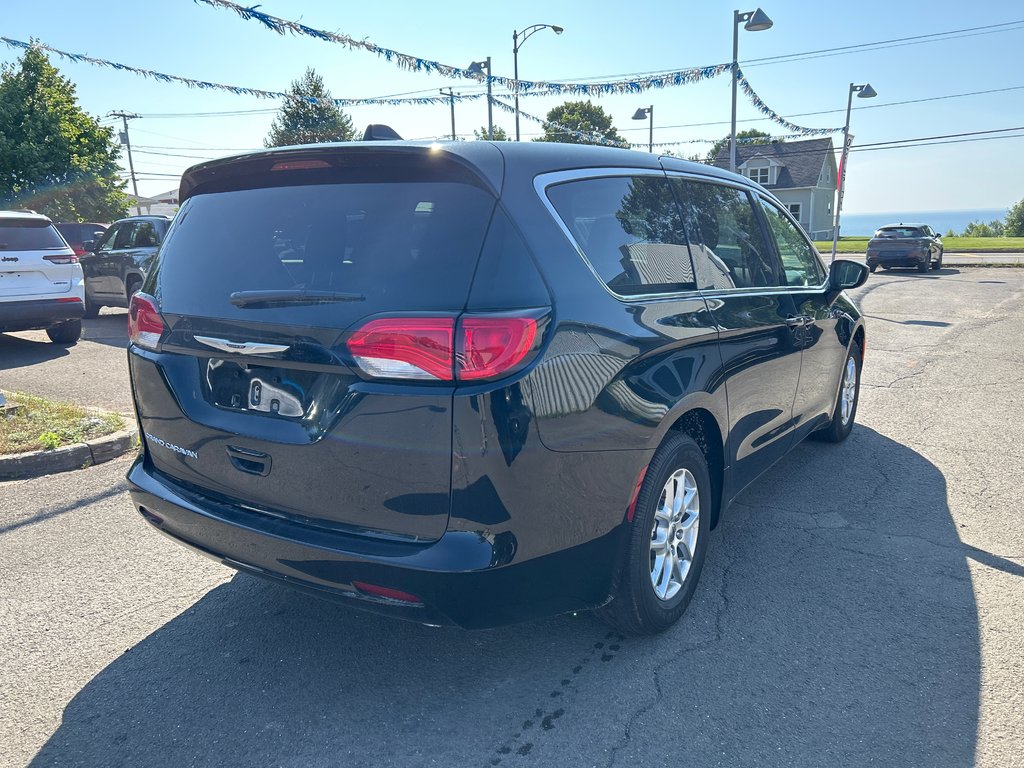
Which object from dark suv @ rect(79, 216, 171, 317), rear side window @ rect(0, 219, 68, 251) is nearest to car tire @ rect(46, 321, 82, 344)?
rear side window @ rect(0, 219, 68, 251)

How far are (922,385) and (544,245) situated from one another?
6435 millimetres

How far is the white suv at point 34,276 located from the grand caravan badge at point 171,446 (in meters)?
7.60

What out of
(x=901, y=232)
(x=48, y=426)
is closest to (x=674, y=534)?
(x=48, y=426)

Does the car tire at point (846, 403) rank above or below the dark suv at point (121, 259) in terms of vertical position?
below

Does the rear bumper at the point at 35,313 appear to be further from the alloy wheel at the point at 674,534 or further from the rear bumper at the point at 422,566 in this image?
the alloy wheel at the point at 674,534

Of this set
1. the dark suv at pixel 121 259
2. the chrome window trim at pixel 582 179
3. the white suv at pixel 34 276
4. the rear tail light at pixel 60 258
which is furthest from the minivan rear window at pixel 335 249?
the dark suv at pixel 121 259

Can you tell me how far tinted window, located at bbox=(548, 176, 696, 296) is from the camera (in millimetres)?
2699

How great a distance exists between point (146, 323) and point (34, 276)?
7754mm

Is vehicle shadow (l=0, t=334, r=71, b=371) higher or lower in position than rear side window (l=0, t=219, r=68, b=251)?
lower

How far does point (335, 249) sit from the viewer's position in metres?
2.49

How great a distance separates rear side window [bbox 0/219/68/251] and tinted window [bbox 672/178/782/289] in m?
8.74

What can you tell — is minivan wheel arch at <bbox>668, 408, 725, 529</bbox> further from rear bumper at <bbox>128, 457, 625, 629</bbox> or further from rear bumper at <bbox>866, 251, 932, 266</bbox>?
rear bumper at <bbox>866, 251, 932, 266</bbox>

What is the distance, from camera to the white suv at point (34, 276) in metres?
9.10

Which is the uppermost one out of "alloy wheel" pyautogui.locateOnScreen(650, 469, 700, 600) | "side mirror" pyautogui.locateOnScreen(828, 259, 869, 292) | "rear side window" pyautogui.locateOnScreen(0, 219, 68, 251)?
"rear side window" pyautogui.locateOnScreen(0, 219, 68, 251)
